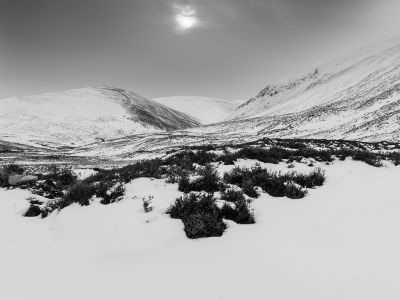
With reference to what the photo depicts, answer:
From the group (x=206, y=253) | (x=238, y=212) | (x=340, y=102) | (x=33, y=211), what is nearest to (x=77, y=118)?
(x=340, y=102)

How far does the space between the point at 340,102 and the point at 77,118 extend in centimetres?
8885

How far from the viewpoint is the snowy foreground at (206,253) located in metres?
4.02

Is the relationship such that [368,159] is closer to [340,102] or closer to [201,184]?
[201,184]

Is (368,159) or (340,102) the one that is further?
(340,102)

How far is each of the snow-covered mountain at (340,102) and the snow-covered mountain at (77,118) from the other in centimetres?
3960

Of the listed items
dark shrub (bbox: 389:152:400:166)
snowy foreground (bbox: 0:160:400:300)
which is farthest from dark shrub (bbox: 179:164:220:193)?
dark shrub (bbox: 389:152:400:166)

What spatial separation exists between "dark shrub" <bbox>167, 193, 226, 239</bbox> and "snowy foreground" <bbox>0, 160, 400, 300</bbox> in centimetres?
16

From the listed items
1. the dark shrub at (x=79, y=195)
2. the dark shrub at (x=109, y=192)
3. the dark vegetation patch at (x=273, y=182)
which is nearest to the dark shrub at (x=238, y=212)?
the dark vegetation patch at (x=273, y=182)

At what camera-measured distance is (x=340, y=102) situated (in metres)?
64.5

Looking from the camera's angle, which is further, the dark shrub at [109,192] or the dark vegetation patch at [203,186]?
the dark shrub at [109,192]

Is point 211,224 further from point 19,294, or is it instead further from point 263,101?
point 263,101

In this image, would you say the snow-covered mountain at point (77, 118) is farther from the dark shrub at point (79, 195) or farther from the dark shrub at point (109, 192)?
the dark shrub at point (109, 192)

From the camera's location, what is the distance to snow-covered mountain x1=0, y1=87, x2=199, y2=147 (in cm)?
9228

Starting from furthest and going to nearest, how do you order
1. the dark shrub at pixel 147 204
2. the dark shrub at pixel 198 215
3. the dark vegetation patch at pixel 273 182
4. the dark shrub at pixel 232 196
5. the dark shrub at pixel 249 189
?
the dark vegetation patch at pixel 273 182
the dark shrub at pixel 249 189
the dark shrub at pixel 232 196
the dark shrub at pixel 147 204
the dark shrub at pixel 198 215
